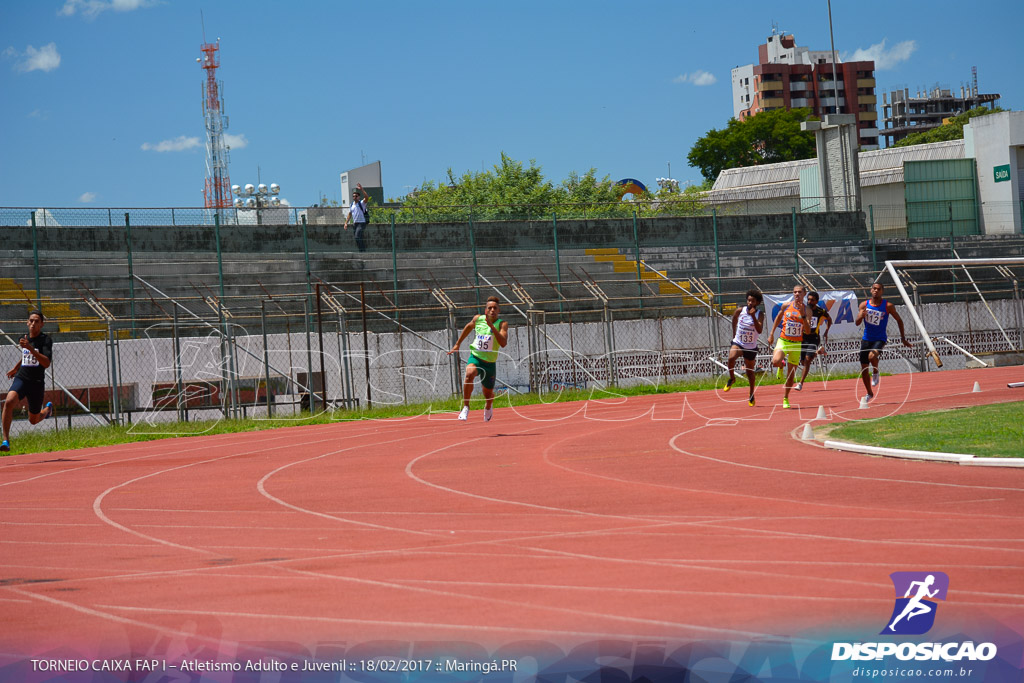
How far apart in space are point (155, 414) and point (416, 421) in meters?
6.69

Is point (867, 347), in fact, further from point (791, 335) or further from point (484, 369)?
point (484, 369)

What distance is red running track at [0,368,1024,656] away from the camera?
5.20 metres

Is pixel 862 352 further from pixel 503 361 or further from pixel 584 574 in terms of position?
pixel 584 574

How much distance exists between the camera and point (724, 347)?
29.6 m

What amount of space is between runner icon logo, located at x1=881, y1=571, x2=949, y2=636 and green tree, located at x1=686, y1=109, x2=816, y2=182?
97.8 m

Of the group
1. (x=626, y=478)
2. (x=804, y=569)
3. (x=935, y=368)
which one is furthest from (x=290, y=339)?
(x=804, y=569)

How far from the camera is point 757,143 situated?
10225 centimetres

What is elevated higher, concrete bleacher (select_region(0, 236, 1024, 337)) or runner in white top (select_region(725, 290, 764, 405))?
concrete bleacher (select_region(0, 236, 1024, 337))

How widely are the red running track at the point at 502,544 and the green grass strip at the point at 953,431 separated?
0.61 meters

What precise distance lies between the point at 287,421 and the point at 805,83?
131 m

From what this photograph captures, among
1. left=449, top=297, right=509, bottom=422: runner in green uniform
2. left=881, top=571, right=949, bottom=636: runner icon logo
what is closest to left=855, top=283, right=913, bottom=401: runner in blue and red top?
left=449, top=297, right=509, bottom=422: runner in green uniform

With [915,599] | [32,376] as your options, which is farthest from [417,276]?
[915,599]

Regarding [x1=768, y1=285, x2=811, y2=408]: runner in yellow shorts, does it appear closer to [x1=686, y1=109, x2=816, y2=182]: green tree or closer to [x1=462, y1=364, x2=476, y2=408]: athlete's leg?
[x1=462, y1=364, x2=476, y2=408]: athlete's leg

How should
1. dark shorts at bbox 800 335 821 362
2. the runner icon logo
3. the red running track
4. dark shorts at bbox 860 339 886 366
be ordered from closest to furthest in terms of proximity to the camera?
1. the runner icon logo
2. the red running track
3. dark shorts at bbox 860 339 886 366
4. dark shorts at bbox 800 335 821 362
